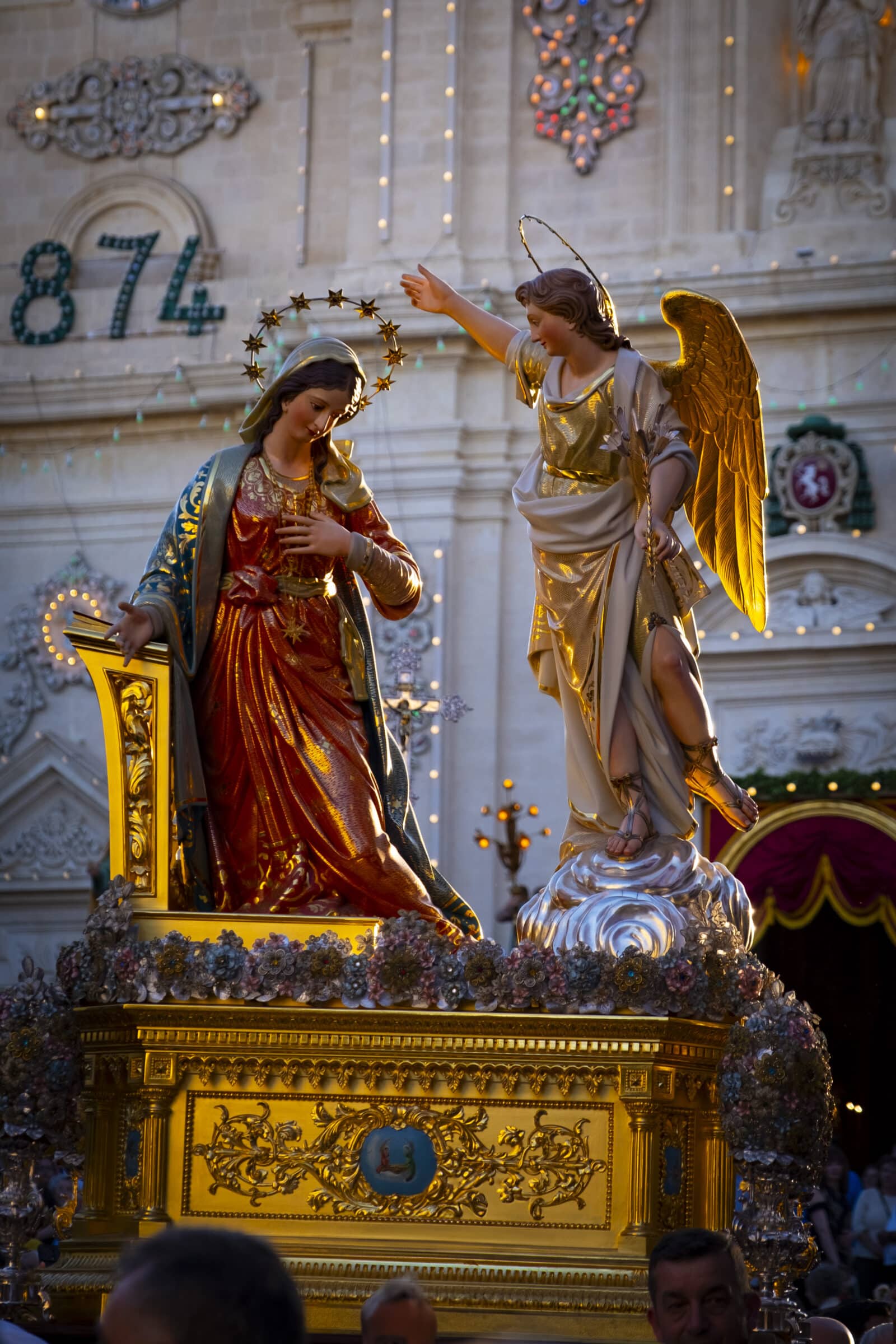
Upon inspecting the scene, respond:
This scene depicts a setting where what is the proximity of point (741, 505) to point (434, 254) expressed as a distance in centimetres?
949

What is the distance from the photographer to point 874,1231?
922 centimetres

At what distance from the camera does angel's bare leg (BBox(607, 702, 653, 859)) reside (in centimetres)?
491

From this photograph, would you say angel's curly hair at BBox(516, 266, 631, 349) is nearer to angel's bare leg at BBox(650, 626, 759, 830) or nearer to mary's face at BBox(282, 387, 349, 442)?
mary's face at BBox(282, 387, 349, 442)

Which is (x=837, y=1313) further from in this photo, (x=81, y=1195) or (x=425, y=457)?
(x=425, y=457)

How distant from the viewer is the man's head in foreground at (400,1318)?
8.97 feet

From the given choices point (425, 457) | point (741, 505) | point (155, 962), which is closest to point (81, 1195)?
point (155, 962)

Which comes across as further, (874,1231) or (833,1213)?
(833,1213)

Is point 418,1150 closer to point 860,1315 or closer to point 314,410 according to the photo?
point 860,1315

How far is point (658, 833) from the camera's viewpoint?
16.4 ft

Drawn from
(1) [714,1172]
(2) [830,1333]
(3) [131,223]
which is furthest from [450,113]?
(2) [830,1333]

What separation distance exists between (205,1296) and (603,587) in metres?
3.50

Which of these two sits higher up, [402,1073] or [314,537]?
[314,537]

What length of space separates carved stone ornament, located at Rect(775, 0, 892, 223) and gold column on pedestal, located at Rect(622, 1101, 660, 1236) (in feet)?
35.0

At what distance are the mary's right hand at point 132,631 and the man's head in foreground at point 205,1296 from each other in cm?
331
